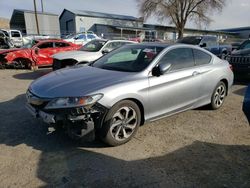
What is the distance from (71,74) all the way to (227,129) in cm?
295

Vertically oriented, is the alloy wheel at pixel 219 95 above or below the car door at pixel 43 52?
below

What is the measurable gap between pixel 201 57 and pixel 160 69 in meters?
1.55

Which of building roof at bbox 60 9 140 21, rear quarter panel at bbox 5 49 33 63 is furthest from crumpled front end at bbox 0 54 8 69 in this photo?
building roof at bbox 60 9 140 21

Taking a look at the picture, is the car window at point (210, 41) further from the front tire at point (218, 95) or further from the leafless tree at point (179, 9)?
the leafless tree at point (179, 9)

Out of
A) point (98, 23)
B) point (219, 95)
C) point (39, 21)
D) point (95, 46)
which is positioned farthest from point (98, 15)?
point (219, 95)

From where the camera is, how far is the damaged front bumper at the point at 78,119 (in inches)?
132

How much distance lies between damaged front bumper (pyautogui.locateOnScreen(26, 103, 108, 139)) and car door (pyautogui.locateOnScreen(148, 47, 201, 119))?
3.23ft

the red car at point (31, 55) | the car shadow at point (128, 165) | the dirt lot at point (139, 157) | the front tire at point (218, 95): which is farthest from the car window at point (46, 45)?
the front tire at point (218, 95)

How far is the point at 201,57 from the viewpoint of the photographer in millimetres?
5176

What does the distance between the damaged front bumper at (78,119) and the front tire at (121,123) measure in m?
0.15

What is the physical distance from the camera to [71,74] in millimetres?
4281

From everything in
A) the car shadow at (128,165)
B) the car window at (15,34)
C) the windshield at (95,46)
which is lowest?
the car shadow at (128,165)

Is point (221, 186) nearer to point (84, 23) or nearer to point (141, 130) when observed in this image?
point (141, 130)

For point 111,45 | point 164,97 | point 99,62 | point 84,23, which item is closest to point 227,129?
point 164,97
